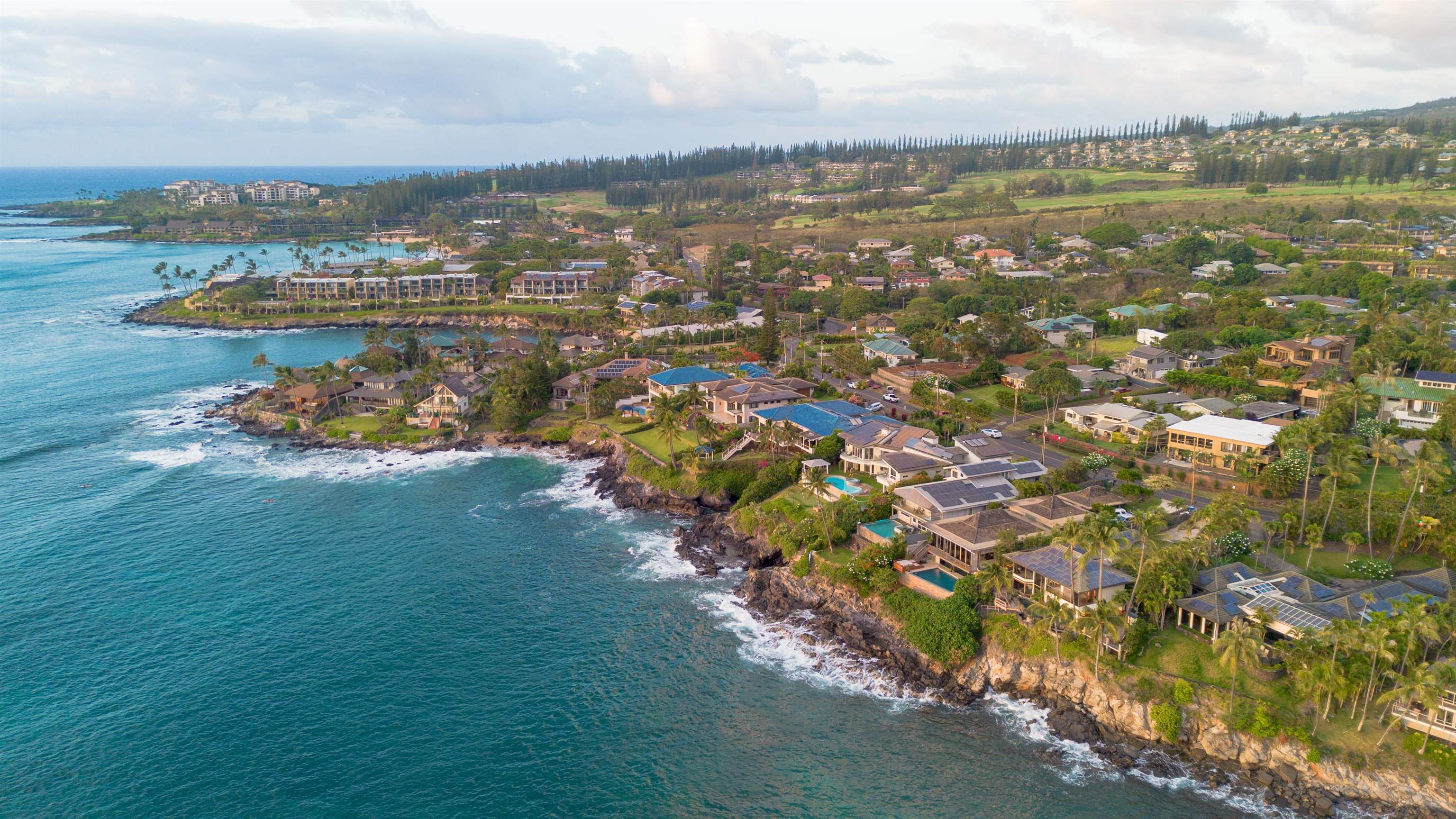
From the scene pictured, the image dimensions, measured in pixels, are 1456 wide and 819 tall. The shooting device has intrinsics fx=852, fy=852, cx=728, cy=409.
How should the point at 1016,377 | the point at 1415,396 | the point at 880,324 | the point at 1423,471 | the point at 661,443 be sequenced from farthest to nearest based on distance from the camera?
the point at 880,324
the point at 1016,377
the point at 661,443
the point at 1415,396
the point at 1423,471

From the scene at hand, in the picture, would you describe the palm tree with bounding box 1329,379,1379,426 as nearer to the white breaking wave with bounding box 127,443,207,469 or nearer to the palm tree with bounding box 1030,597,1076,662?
the palm tree with bounding box 1030,597,1076,662

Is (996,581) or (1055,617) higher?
(996,581)

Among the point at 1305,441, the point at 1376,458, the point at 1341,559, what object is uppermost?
the point at 1305,441

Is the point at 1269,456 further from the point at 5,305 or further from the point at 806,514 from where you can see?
the point at 5,305

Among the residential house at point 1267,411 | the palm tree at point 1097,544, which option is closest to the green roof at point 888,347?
the residential house at point 1267,411

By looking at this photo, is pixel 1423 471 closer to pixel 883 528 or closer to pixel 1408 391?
pixel 883 528

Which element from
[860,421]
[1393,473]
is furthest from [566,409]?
[1393,473]

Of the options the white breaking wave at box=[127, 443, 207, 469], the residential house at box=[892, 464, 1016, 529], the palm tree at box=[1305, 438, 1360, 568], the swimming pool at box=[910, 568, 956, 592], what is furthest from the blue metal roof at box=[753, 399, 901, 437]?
the white breaking wave at box=[127, 443, 207, 469]

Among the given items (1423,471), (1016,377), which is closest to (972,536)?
(1423,471)
